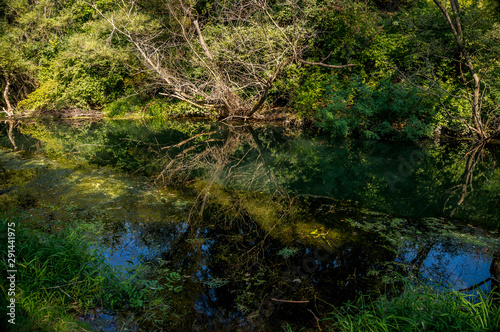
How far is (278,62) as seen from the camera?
10.7m

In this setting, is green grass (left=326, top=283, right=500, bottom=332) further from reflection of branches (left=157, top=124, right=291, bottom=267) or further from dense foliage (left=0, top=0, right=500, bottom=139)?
dense foliage (left=0, top=0, right=500, bottom=139)

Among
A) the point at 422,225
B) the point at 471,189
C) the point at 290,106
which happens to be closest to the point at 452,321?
the point at 422,225

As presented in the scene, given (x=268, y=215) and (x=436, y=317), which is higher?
(x=436, y=317)

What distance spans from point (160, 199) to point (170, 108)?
13370 mm

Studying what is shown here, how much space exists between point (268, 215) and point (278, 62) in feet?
24.5

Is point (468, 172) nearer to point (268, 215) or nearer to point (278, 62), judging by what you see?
point (268, 215)

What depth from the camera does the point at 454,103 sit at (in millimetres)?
11242

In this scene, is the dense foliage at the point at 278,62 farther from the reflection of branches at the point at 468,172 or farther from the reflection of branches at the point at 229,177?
the reflection of branches at the point at 229,177

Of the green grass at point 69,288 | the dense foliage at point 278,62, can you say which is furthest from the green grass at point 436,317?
the dense foliage at point 278,62

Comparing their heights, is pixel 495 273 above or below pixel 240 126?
above

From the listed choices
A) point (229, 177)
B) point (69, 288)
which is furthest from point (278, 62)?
point (69, 288)

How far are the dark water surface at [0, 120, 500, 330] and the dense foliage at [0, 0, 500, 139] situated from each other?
8.76 feet

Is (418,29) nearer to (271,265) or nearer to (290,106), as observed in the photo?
(290,106)

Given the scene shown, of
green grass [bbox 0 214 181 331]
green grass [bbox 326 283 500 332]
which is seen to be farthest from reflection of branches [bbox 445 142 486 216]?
green grass [bbox 0 214 181 331]
